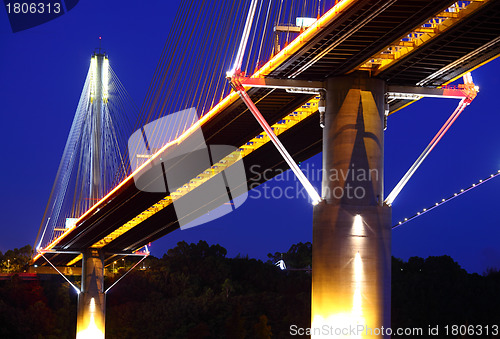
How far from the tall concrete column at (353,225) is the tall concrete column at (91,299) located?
39.4 meters

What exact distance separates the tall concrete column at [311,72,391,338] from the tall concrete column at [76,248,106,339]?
1553 inches

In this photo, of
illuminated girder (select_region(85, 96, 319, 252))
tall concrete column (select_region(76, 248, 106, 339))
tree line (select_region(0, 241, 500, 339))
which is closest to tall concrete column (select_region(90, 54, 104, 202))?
illuminated girder (select_region(85, 96, 319, 252))

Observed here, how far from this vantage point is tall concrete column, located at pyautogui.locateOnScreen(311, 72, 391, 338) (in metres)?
20.7

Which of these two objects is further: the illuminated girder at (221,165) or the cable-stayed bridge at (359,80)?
the illuminated girder at (221,165)

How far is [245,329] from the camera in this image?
244ft

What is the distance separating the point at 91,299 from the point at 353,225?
4160cm

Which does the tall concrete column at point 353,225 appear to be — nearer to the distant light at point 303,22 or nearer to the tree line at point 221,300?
the distant light at point 303,22

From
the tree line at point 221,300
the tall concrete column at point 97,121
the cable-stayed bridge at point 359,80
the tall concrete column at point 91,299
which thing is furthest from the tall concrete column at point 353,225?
the tree line at point 221,300

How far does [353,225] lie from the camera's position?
21.0 m

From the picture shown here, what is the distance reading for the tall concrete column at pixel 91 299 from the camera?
5884 centimetres

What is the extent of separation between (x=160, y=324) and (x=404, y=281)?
20836 mm

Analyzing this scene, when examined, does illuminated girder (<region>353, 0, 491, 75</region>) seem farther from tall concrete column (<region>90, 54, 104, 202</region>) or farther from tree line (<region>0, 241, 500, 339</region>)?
tree line (<region>0, 241, 500, 339</region>)

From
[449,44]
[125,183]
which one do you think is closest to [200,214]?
[125,183]

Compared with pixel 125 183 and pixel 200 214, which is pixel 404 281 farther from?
pixel 125 183
